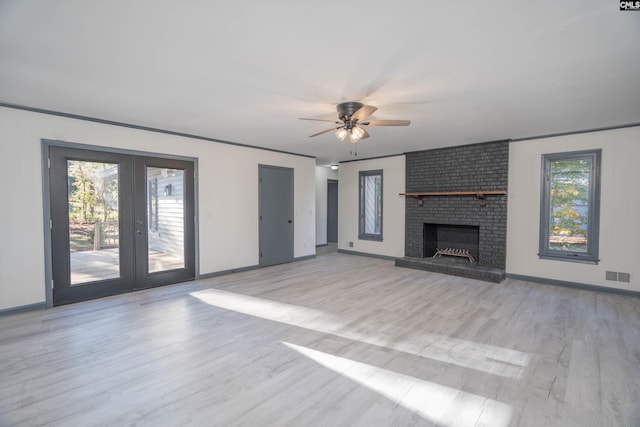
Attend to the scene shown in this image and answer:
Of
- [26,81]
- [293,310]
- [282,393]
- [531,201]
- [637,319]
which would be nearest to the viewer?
[282,393]

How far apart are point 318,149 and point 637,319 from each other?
549 centimetres

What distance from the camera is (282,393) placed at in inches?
88.1

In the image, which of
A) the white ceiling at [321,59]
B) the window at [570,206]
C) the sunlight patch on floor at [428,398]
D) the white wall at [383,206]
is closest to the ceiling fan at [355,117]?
the white ceiling at [321,59]

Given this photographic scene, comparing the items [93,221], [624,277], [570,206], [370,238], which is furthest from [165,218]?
[624,277]

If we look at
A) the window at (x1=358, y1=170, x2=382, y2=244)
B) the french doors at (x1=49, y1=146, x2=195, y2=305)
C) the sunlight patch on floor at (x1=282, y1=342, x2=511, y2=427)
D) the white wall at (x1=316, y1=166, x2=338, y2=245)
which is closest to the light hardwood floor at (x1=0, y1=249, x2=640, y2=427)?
the sunlight patch on floor at (x1=282, y1=342, x2=511, y2=427)

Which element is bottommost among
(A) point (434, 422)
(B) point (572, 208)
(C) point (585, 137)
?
(A) point (434, 422)

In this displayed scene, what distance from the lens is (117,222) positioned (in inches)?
180

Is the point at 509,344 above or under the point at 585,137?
under

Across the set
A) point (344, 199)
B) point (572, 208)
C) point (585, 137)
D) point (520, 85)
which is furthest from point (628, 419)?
point (344, 199)

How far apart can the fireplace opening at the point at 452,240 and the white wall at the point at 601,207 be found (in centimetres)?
71

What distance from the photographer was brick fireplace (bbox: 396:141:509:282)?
5711 millimetres

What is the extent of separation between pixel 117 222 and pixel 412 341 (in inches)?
171

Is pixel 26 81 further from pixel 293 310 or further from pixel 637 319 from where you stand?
pixel 637 319

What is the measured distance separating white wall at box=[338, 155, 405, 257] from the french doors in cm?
412
